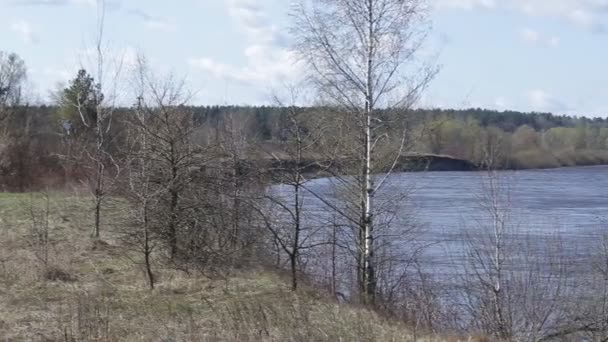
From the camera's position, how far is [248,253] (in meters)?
16.7

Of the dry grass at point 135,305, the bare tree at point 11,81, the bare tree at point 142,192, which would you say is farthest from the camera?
the bare tree at point 11,81

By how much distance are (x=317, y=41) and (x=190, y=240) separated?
4.17 metres

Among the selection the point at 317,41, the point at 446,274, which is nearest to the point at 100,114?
the point at 317,41

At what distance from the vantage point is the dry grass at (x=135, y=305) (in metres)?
10.0

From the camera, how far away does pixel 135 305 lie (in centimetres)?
1266

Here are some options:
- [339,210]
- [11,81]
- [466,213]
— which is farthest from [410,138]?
[11,81]

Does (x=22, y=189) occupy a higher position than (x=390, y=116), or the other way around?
(x=390, y=116)

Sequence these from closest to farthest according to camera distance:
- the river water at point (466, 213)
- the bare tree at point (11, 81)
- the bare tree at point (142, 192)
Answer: the bare tree at point (142, 192), the river water at point (466, 213), the bare tree at point (11, 81)

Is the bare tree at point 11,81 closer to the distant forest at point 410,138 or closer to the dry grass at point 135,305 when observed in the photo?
the distant forest at point 410,138

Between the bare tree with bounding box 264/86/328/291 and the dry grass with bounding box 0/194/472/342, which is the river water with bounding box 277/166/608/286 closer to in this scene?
the bare tree with bounding box 264/86/328/291

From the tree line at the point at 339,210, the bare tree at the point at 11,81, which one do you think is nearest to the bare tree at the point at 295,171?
the tree line at the point at 339,210

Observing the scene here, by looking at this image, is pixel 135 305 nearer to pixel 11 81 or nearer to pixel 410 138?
pixel 410 138

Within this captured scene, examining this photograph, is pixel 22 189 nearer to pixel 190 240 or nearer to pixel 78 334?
pixel 190 240

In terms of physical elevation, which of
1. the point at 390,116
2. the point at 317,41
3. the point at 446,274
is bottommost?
the point at 446,274
